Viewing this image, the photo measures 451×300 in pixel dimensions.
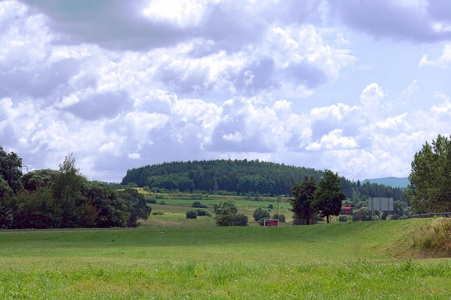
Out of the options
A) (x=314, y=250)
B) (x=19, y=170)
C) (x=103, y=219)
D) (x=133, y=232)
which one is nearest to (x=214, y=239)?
(x=133, y=232)

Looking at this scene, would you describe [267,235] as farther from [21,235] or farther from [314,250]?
[21,235]

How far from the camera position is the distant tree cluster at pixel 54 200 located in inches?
3169

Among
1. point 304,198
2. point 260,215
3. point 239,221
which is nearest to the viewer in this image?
point 304,198

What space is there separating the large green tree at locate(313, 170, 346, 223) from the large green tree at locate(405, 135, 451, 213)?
57.3 feet

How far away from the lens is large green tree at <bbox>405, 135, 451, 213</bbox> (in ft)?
308

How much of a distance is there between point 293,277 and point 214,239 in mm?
40723

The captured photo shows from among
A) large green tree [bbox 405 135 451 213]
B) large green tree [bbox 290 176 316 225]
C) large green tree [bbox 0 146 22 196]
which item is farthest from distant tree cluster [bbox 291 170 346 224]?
large green tree [bbox 0 146 22 196]

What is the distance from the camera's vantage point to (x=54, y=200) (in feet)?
267

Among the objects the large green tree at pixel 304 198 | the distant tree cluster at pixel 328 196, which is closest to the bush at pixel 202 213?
the large green tree at pixel 304 198

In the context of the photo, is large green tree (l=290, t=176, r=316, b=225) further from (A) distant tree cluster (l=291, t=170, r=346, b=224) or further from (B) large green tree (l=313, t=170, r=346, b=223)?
(B) large green tree (l=313, t=170, r=346, b=223)

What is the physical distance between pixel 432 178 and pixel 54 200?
204 ft

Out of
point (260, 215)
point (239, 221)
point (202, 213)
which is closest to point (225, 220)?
point (239, 221)

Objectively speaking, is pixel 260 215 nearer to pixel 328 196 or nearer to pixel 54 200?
pixel 328 196

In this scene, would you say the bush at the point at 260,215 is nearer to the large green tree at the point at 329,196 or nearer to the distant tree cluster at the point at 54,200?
the distant tree cluster at the point at 54,200
